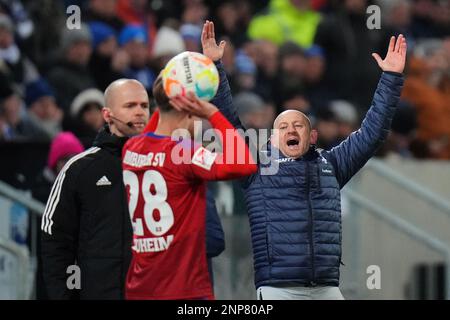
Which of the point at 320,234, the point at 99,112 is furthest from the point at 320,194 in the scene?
the point at 99,112

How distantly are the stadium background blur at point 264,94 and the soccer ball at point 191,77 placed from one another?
3359 millimetres

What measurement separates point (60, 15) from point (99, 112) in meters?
2.37

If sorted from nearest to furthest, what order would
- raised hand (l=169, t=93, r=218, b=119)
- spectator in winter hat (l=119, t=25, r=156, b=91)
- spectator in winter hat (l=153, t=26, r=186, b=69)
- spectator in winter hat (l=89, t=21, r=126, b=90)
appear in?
raised hand (l=169, t=93, r=218, b=119), spectator in winter hat (l=89, t=21, r=126, b=90), spectator in winter hat (l=119, t=25, r=156, b=91), spectator in winter hat (l=153, t=26, r=186, b=69)

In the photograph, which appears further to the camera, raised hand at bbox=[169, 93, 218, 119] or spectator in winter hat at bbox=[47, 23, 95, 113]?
spectator in winter hat at bbox=[47, 23, 95, 113]

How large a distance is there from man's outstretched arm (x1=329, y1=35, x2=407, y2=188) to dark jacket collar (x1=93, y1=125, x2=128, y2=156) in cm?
128

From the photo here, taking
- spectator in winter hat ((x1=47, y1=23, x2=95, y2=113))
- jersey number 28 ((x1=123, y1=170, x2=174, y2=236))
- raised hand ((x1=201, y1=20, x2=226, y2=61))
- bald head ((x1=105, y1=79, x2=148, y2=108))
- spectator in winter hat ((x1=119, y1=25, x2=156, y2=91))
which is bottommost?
jersey number 28 ((x1=123, y1=170, x2=174, y2=236))

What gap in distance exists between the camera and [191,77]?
21.9 feet

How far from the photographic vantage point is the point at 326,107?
13492mm

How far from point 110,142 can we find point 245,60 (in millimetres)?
6570

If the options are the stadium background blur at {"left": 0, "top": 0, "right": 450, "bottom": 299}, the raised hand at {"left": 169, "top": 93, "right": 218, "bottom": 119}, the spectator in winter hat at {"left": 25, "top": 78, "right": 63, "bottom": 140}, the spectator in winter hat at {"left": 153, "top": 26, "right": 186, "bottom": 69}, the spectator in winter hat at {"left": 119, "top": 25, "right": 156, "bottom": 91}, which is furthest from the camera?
the spectator in winter hat at {"left": 153, "top": 26, "right": 186, "bottom": 69}

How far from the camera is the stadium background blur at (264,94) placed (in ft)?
34.7

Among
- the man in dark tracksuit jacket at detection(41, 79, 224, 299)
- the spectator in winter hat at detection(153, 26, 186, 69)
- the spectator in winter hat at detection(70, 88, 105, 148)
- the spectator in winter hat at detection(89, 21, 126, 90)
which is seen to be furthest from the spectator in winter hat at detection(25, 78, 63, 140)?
the man in dark tracksuit jacket at detection(41, 79, 224, 299)

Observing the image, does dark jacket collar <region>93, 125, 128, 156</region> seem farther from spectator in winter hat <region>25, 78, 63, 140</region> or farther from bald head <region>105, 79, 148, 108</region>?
spectator in winter hat <region>25, 78, 63, 140</region>

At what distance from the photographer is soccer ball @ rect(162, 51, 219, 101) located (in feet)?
21.9
